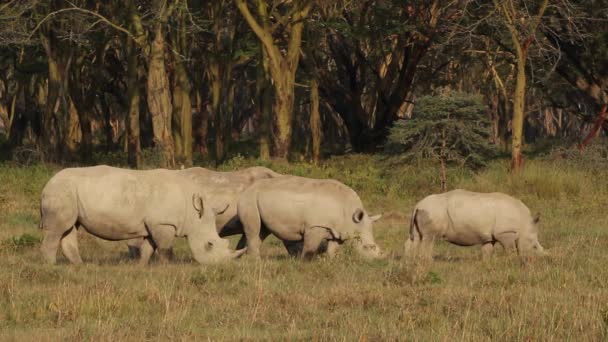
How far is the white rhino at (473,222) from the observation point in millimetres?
14203

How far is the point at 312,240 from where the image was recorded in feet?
46.4

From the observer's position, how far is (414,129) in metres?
26.2

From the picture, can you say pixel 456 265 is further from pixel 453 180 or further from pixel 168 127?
pixel 168 127

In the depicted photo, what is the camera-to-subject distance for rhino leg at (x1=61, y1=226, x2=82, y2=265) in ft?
45.8

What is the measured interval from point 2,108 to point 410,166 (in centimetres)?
3284

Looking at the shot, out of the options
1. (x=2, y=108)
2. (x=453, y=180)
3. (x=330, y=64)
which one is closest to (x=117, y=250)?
(x=453, y=180)

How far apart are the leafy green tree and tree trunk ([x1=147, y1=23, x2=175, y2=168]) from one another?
593 cm

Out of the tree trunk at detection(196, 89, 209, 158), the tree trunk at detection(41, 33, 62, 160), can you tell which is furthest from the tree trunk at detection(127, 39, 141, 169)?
the tree trunk at detection(196, 89, 209, 158)

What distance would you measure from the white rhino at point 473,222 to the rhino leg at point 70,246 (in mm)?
4297

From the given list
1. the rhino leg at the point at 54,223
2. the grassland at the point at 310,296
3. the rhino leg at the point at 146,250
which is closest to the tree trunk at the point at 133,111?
the grassland at the point at 310,296

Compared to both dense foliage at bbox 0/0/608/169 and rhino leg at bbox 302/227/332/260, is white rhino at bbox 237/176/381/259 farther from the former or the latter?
dense foliage at bbox 0/0/608/169

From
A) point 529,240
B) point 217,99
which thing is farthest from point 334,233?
point 217,99

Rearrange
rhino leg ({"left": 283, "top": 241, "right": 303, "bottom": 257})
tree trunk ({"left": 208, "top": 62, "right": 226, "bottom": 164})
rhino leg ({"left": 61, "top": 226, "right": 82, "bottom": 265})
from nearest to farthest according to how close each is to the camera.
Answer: rhino leg ({"left": 61, "top": 226, "right": 82, "bottom": 265})
rhino leg ({"left": 283, "top": 241, "right": 303, "bottom": 257})
tree trunk ({"left": 208, "top": 62, "right": 226, "bottom": 164})

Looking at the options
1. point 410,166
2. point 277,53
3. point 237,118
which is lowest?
point 237,118
